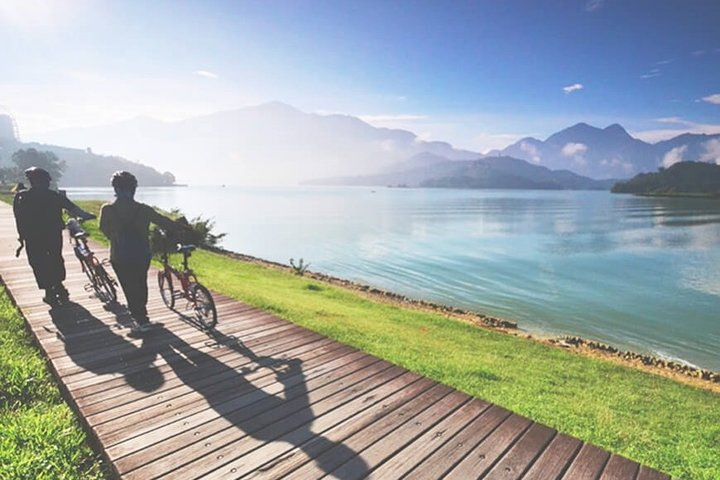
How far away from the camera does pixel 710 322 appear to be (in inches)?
745

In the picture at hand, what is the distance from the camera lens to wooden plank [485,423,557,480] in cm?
390

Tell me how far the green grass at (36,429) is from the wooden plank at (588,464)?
4893 mm

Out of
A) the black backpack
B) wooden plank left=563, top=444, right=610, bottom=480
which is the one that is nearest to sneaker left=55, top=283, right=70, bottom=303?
the black backpack

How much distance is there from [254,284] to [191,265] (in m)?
4.92

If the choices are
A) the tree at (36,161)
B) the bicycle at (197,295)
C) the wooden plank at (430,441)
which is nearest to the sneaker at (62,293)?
the bicycle at (197,295)

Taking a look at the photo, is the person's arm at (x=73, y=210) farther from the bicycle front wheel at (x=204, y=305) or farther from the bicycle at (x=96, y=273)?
the bicycle front wheel at (x=204, y=305)

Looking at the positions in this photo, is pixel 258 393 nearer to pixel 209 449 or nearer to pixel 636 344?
pixel 209 449

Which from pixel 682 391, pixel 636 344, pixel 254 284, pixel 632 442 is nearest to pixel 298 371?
pixel 632 442

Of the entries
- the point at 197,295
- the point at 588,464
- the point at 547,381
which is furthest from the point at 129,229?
the point at 547,381

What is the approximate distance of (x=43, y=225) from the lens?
8.01 metres

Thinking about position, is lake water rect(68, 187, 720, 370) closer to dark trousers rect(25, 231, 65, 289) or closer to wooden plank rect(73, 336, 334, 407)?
wooden plank rect(73, 336, 334, 407)

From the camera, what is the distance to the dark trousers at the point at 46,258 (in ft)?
26.8

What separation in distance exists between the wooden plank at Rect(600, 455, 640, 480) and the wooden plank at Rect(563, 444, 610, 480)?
46 millimetres

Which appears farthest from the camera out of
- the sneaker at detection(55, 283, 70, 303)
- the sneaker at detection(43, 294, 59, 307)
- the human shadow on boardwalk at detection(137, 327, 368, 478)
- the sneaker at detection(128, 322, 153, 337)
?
the sneaker at detection(55, 283, 70, 303)
